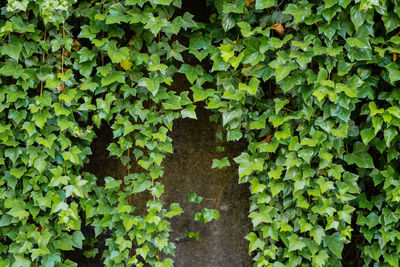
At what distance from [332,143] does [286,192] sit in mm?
388

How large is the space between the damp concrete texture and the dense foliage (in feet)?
0.80

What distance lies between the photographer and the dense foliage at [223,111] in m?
1.98

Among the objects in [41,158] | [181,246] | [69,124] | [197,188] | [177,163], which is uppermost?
[69,124]

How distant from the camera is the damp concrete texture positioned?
8.07 feet

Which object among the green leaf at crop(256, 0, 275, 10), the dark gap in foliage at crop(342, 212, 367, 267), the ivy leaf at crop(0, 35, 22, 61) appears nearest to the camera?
the green leaf at crop(256, 0, 275, 10)

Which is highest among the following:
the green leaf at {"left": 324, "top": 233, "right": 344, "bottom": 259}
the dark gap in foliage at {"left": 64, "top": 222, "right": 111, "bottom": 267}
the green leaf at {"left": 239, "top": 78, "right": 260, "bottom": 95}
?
the green leaf at {"left": 239, "top": 78, "right": 260, "bottom": 95}

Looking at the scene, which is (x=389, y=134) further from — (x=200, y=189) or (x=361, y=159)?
(x=200, y=189)

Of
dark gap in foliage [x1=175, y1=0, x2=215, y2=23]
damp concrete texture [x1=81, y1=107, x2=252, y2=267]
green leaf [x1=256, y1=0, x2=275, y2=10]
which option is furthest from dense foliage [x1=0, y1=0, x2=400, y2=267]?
damp concrete texture [x1=81, y1=107, x2=252, y2=267]

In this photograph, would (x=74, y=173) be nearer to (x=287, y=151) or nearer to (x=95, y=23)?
(x=95, y=23)

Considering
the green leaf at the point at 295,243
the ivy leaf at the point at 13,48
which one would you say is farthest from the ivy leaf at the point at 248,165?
the ivy leaf at the point at 13,48

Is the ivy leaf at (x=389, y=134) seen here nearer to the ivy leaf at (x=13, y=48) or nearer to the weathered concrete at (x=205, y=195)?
the weathered concrete at (x=205, y=195)

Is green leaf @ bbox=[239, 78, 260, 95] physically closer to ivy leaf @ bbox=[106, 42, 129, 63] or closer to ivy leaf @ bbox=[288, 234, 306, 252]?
ivy leaf @ bbox=[106, 42, 129, 63]

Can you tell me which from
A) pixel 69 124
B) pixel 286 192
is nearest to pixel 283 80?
pixel 286 192

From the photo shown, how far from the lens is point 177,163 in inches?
97.5
